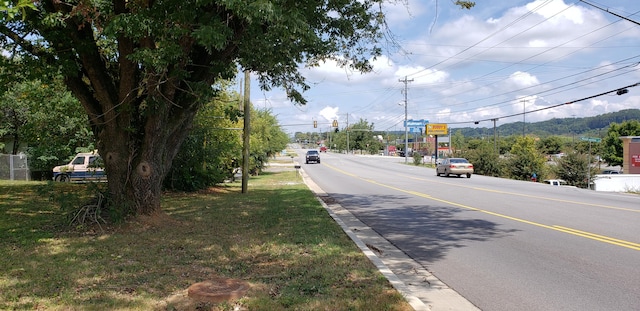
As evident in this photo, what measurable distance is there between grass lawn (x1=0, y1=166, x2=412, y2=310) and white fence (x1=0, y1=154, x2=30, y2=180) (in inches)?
601

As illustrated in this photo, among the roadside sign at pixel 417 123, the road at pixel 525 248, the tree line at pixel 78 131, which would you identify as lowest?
the road at pixel 525 248

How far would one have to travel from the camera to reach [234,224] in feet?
32.1

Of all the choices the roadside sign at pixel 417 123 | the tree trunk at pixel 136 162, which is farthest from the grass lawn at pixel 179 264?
the roadside sign at pixel 417 123

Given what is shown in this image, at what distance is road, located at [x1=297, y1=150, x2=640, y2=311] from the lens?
530 centimetres

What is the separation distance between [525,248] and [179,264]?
18.4ft

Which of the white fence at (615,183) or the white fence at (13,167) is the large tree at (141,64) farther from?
the white fence at (615,183)

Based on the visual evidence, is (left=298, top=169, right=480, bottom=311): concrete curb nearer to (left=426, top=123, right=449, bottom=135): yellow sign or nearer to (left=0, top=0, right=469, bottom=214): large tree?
(left=0, top=0, right=469, bottom=214): large tree

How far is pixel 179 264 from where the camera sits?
6.20 m

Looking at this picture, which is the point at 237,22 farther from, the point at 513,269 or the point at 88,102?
the point at 513,269

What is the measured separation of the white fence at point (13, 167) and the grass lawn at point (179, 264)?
15265 millimetres

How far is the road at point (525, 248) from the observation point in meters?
5.30

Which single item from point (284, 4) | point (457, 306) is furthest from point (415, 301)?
point (284, 4)

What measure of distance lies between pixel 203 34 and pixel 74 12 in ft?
9.03

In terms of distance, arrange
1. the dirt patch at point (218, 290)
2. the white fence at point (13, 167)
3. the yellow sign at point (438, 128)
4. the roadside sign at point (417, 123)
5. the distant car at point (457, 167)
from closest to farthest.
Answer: the dirt patch at point (218, 290), the white fence at point (13, 167), the distant car at point (457, 167), the yellow sign at point (438, 128), the roadside sign at point (417, 123)
